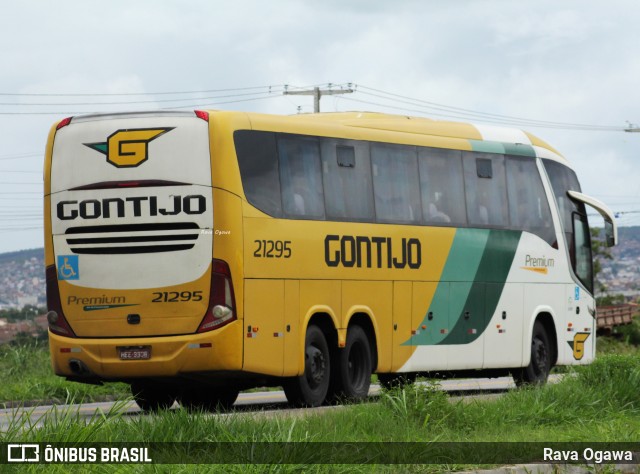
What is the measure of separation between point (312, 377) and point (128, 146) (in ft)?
12.7

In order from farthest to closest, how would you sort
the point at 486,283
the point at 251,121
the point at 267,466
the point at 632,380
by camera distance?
the point at 486,283 → the point at 251,121 → the point at 632,380 → the point at 267,466

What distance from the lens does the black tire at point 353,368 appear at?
19.6 meters

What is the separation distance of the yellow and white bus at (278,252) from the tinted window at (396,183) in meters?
0.03

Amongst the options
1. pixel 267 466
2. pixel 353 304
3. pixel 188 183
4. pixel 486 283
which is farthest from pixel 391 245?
pixel 267 466

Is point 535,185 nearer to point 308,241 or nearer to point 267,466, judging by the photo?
point 308,241

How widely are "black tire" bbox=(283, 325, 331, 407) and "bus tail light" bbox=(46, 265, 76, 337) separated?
2.86m

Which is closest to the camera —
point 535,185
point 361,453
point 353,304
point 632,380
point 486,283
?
point 361,453

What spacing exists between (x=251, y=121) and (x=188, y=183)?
133 cm

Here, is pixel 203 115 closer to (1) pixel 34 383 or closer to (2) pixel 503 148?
(1) pixel 34 383

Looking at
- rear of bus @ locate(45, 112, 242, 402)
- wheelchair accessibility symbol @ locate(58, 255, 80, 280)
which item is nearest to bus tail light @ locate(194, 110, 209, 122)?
rear of bus @ locate(45, 112, 242, 402)

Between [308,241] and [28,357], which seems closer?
[308,241]

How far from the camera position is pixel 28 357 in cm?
2564

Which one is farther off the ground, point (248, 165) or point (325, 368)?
point (248, 165)

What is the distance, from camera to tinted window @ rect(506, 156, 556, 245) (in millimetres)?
23469
